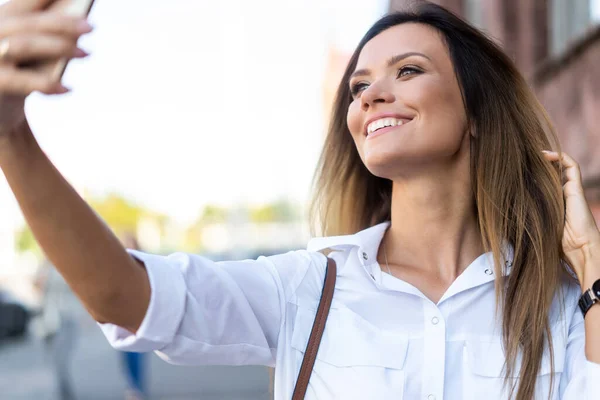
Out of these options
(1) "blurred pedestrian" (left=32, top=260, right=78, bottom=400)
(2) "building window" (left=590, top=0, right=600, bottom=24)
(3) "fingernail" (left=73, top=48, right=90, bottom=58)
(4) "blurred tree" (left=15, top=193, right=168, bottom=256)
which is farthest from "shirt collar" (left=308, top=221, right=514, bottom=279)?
(4) "blurred tree" (left=15, top=193, right=168, bottom=256)

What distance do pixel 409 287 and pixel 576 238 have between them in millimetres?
546

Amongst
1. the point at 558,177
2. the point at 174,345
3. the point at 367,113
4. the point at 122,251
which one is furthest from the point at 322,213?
the point at 122,251

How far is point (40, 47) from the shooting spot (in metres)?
1.11

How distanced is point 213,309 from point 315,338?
1.11 ft

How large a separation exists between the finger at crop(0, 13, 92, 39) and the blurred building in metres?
3.65

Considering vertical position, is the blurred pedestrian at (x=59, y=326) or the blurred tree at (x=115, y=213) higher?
the blurred pedestrian at (x=59, y=326)

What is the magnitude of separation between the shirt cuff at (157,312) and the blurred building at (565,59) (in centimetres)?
321

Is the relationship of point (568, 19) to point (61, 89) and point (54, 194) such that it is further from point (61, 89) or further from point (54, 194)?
point (61, 89)

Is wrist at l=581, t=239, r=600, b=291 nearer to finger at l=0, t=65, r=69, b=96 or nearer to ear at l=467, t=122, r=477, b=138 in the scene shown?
ear at l=467, t=122, r=477, b=138

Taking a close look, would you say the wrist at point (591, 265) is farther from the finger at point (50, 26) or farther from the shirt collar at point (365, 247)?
the finger at point (50, 26)

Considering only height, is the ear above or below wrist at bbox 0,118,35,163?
below

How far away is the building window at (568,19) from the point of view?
713 centimetres

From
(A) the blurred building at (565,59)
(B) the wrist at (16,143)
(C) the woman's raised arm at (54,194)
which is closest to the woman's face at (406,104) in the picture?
(C) the woman's raised arm at (54,194)

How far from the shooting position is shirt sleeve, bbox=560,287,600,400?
200 centimetres
